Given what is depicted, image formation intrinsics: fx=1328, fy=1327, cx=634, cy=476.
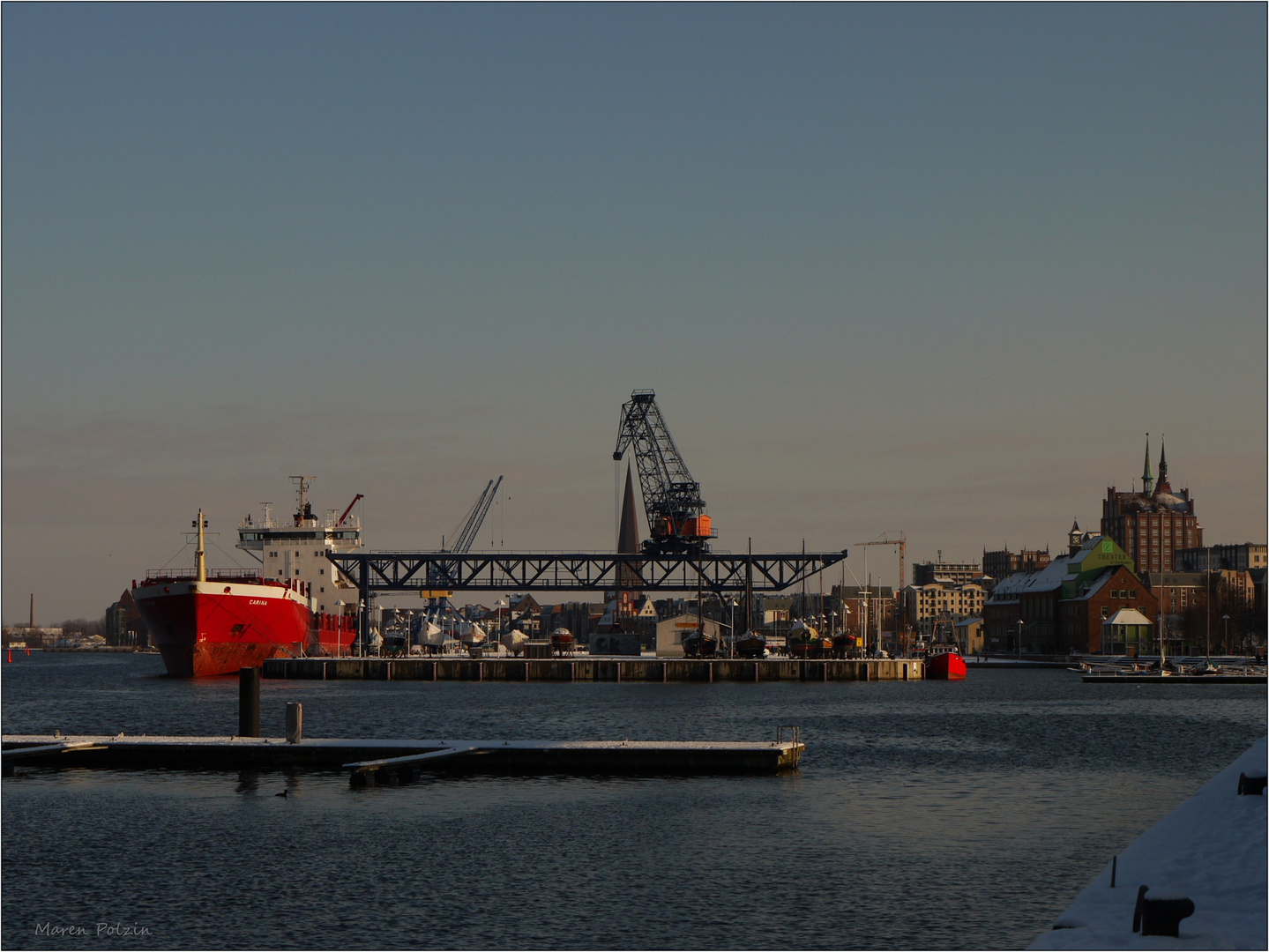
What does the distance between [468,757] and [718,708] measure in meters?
36.1

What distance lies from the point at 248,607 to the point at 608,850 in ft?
248

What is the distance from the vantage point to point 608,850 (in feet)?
96.7

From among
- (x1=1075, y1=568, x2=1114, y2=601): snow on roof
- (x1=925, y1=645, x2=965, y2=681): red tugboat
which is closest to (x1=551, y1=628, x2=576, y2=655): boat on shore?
(x1=925, y1=645, x2=965, y2=681): red tugboat

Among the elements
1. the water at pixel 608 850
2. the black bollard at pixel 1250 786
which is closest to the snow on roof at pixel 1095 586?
the water at pixel 608 850

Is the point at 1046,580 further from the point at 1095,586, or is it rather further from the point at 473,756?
the point at 473,756

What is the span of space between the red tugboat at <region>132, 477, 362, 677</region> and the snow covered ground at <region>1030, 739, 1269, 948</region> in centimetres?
7409

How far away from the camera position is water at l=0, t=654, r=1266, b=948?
22.8 m

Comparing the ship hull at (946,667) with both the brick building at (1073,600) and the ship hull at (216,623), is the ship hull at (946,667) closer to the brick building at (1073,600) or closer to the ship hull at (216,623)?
the brick building at (1073,600)

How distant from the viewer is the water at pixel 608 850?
22750 mm

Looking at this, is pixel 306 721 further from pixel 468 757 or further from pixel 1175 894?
pixel 1175 894

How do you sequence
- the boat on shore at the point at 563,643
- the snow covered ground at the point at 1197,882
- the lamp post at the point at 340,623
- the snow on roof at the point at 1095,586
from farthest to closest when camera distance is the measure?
the snow on roof at the point at 1095,586, the boat on shore at the point at 563,643, the lamp post at the point at 340,623, the snow covered ground at the point at 1197,882

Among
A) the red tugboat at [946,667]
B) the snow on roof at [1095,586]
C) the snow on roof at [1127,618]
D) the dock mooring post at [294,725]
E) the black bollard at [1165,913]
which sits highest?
the snow on roof at [1095,586]

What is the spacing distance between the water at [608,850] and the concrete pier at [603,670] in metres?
54.9

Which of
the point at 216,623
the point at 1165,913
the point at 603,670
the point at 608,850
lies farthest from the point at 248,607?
the point at 1165,913
